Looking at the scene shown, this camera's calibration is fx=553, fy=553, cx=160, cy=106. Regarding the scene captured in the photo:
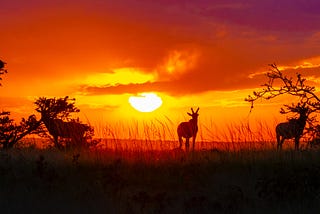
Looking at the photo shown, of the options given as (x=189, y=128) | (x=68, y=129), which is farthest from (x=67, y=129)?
(x=189, y=128)

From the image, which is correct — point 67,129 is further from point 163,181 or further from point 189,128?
point 163,181

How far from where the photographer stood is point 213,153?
17312 mm

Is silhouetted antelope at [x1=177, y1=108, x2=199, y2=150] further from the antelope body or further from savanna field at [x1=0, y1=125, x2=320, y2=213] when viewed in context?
A: savanna field at [x1=0, y1=125, x2=320, y2=213]

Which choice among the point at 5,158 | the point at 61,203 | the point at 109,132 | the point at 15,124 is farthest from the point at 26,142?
the point at 61,203

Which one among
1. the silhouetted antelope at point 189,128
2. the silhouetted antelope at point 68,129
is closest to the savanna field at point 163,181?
the silhouetted antelope at point 68,129

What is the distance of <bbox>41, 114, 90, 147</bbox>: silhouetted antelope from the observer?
23344 millimetres

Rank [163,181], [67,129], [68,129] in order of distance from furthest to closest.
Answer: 1. [67,129]
2. [68,129]
3. [163,181]

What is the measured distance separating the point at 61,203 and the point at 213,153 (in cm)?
653

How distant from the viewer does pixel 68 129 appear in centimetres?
2384

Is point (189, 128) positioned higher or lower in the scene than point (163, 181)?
higher

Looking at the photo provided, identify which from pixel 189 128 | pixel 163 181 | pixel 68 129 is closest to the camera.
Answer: pixel 163 181

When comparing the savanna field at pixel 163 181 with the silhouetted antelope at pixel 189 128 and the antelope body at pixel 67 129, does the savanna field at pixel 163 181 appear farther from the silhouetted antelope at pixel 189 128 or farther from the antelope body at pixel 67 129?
the silhouetted antelope at pixel 189 128

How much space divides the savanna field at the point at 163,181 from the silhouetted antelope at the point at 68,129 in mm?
5367

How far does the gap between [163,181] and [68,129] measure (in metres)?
10.6
